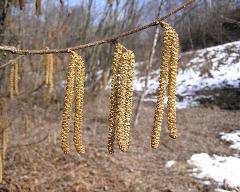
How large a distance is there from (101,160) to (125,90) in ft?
18.0

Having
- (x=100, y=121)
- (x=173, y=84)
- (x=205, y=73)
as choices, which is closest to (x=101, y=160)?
(x=100, y=121)

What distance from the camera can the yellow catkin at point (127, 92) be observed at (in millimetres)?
1301

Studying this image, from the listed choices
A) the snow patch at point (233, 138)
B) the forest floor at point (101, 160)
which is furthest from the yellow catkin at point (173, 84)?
the snow patch at point (233, 138)

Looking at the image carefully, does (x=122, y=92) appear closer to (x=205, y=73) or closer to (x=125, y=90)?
(x=125, y=90)

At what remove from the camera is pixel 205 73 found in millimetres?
17938

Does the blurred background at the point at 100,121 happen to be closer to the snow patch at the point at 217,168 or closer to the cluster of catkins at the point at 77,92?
the snow patch at the point at 217,168

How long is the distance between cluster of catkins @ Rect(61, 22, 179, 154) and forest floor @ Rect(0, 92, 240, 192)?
115 inches

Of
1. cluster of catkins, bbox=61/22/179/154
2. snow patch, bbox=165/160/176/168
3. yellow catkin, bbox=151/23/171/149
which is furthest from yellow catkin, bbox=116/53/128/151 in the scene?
snow patch, bbox=165/160/176/168

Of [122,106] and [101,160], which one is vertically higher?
[122,106]

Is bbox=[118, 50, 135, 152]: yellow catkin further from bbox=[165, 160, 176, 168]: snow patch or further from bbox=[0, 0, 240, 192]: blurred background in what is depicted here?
bbox=[165, 160, 176, 168]: snow patch

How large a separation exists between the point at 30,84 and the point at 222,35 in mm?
10962

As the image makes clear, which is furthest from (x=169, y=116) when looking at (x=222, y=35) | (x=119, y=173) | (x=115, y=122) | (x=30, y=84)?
(x=222, y=35)

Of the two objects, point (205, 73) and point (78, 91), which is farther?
point (205, 73)

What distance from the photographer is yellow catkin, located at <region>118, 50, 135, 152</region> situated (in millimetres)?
1301
